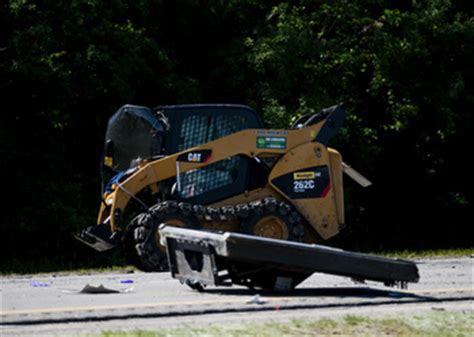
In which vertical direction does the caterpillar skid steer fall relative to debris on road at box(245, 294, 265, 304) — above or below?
above

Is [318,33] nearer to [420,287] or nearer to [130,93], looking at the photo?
[130,93]

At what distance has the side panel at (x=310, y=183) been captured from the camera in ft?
55.2

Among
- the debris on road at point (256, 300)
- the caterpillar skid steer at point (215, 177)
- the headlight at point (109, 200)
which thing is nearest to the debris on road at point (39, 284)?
the caterpillar skid steer at point (215, 177)

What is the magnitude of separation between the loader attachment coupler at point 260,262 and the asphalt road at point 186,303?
6.9 inches

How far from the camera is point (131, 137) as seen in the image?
1683 cm

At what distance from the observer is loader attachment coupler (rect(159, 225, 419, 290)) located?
10.5 meters

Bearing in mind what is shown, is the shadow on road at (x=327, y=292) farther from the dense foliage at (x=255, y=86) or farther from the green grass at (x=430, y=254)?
the dense foliage at (x=255, y=86)

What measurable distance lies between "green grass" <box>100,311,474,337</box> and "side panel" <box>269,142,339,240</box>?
7051 mm

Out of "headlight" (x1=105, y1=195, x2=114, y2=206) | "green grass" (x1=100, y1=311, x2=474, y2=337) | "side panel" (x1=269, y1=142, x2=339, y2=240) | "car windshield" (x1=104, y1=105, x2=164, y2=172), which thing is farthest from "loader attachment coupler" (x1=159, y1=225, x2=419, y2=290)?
"side panel" (x1=269, y1=142, x2=339, y2=240)

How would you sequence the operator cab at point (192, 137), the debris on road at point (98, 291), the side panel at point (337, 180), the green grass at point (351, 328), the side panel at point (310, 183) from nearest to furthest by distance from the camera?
the green grass at point (351, 328) < the debris on road at point (98, 291) < the operator cab at point (192, 137) < the side panel at point (310, 183) < the side panel at point (337, 180)

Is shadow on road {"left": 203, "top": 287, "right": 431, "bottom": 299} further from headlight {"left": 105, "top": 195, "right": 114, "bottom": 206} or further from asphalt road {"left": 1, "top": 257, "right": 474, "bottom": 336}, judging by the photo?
headlight {"left": 105, "top": 195, "right": 114, "bottom": 206}

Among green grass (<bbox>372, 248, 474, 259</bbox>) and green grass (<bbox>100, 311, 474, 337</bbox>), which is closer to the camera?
green grass (<bbox>100, 311, 474, 337</bbox>)

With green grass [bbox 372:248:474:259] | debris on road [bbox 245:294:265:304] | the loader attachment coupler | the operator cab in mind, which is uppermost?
the operator cab

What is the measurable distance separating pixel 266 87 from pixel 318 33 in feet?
9.81
